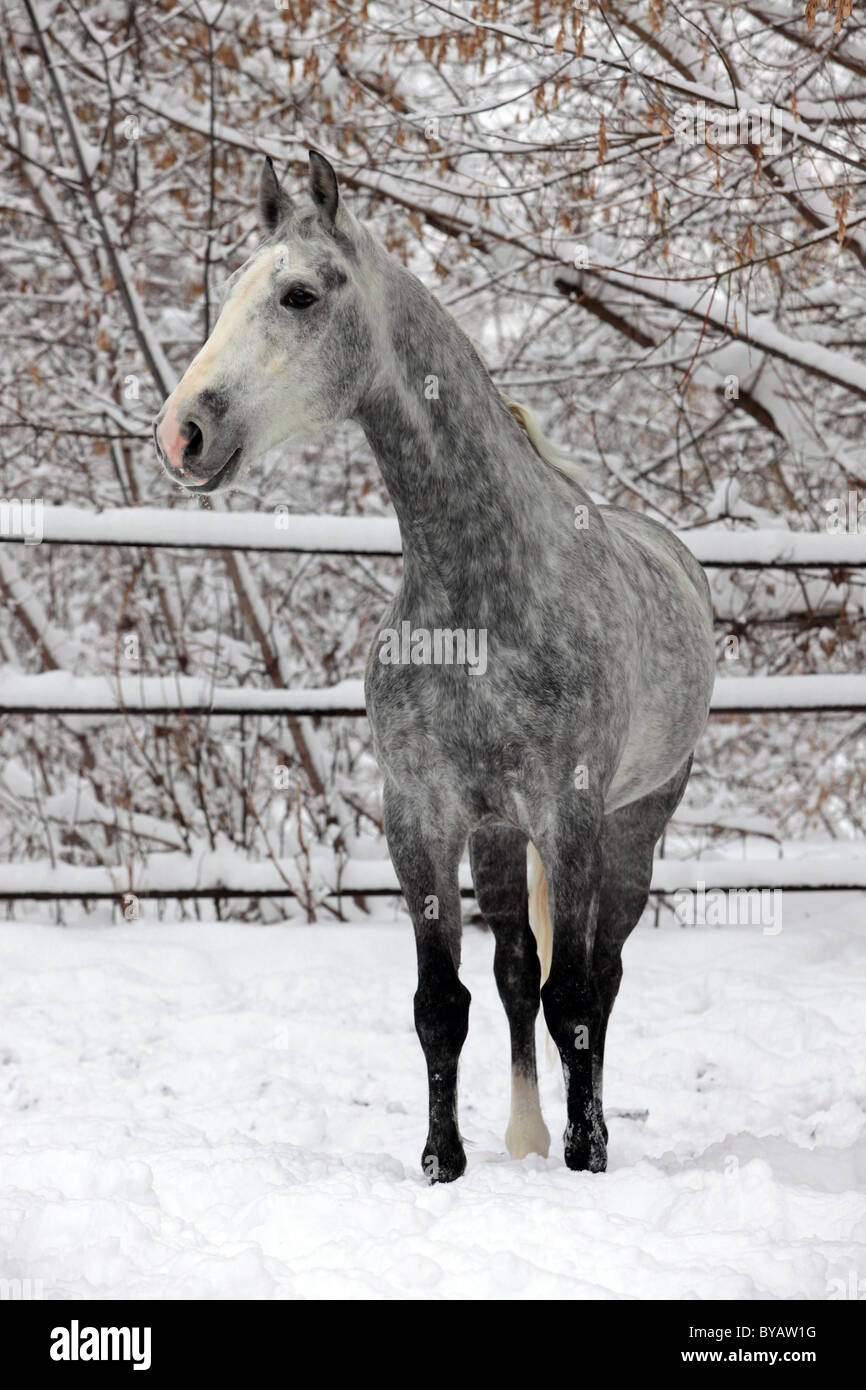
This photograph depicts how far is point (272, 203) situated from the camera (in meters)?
2.22

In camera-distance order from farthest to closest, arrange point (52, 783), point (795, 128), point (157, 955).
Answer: point (52, 783)
point (157, 955)
point (795, 128)

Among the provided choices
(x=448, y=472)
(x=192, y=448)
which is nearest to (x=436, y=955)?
(x=448, y=472)

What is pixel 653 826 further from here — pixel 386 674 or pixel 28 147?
pixel 28 147

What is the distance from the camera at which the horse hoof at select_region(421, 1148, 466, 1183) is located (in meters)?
2.40

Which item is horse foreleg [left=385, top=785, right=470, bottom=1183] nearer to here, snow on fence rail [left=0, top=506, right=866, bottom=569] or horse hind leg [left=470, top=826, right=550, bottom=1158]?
horse hind leg [left=470, top=826, right=550, bottom=1158]

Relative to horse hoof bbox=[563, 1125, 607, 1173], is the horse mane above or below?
above

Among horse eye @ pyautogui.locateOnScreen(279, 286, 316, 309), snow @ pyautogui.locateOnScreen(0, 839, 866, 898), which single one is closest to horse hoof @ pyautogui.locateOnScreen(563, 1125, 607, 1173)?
horse eye @ pyautogui.locateOnScreen(279, 286, 316, 309)

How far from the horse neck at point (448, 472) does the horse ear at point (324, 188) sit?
0.17 meters

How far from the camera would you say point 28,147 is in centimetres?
563

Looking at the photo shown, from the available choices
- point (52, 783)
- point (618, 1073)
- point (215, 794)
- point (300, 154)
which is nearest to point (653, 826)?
point (618, 1073)

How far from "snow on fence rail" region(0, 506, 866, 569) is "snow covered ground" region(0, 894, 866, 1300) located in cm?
133

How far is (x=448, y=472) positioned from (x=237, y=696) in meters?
2.20

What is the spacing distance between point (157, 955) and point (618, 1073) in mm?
1552

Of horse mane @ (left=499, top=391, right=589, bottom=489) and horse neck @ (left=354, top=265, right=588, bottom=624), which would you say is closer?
horse neck @ (left=354, top=265, right=588, bottom=624)
